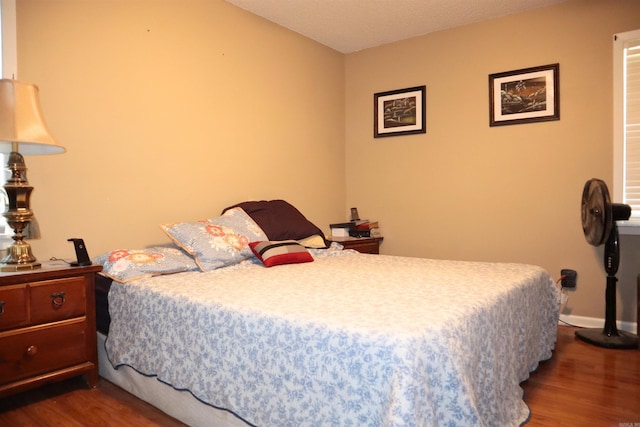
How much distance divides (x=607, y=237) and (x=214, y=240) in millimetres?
2574

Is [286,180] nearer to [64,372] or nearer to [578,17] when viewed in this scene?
[64,372]

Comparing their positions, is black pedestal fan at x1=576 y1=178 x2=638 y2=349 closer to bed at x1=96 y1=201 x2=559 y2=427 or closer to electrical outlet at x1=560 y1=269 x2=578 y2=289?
electrical outlet at x1=560 y1=269 x2=578 y2=289

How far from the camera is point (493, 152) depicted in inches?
145

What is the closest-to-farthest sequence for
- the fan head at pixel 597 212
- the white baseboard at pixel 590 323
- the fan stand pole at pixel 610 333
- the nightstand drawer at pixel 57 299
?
the nightstand drawer at pixel 57 299 < the fan head at pixel 597 212 < the fan stand pole at pixel 610 333 < the white baseboard at pixel 590 323

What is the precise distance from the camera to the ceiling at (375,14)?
3.37m

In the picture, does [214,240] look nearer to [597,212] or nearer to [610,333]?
[597,212]

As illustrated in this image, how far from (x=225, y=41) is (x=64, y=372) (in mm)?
2501

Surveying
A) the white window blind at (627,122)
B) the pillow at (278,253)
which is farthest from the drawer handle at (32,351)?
the white window blind at (627,122)

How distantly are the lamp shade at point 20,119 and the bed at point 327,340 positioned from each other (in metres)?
0.71

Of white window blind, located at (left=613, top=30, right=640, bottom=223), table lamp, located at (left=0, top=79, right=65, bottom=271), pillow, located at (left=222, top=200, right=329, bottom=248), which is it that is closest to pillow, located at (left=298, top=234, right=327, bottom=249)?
pillow, located at (left=222, top=200, right=329, bottom=248)

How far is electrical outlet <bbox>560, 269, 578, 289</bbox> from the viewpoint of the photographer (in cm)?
335

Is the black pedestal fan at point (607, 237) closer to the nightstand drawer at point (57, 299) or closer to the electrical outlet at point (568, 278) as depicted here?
the electrical outlet at point (568, 278)

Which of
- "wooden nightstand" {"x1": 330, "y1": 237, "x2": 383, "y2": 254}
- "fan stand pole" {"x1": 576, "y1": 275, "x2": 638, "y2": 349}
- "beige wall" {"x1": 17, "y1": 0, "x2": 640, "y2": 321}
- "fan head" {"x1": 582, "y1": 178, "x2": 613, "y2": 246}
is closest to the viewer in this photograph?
"beige wall" {"x1": 17, "y1": 0, "x2": 640, "y2": 321}

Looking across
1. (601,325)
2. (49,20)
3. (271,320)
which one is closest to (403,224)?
(601,325)
